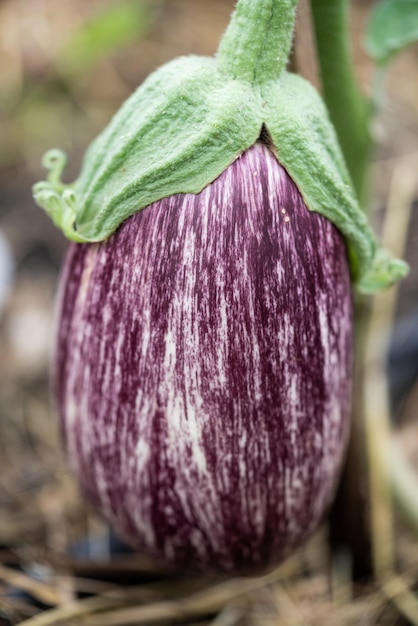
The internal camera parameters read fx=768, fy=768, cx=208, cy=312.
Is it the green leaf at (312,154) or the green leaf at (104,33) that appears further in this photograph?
the green leaf at (104,33)

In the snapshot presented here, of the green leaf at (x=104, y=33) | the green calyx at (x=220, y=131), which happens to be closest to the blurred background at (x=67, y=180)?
the green leaf at (x=104, y=33)

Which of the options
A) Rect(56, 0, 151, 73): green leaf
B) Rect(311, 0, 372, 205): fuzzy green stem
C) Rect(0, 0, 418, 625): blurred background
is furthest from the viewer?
Rect(56, 0, 151, 73): green leaf

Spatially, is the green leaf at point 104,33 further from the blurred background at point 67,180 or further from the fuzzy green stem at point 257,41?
the fuzzy green stem at point 257,41

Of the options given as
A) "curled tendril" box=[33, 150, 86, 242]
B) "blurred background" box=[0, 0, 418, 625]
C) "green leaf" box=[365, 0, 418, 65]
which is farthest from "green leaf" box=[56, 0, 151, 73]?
"curled tendril" box=[33, 150, 86, 242]

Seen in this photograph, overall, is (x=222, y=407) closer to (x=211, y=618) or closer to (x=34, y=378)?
(x=211, y=618)

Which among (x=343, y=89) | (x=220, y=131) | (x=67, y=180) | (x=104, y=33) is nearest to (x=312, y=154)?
(x=220, y=131)

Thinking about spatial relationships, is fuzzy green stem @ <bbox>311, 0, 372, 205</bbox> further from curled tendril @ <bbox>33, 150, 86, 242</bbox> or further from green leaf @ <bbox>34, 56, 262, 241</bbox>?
curled tendril @ <bbox>33, 150, 86, 242</bbox>
